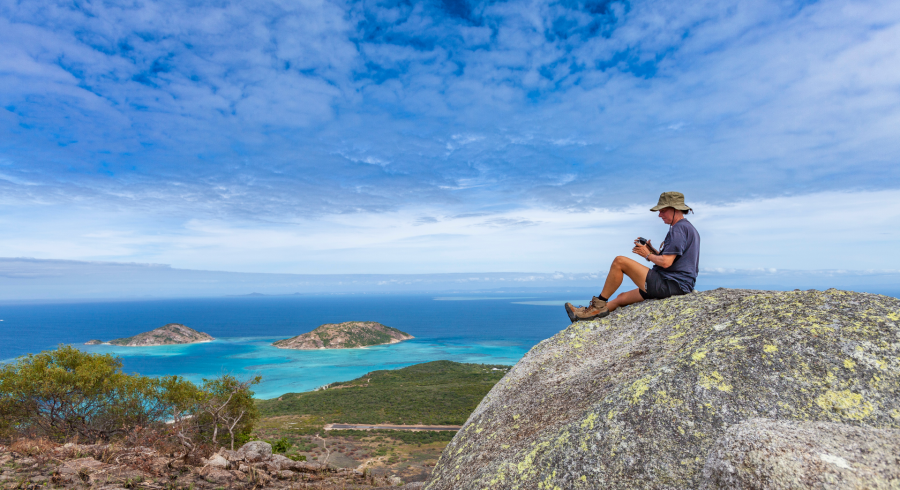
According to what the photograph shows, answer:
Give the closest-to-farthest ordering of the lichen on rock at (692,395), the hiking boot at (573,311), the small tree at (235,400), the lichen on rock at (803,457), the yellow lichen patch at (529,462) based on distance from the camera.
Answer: the lichen on rock at (803,457), the lichen on rock at (692,395), the yellow lichen patch at (529,462), the hiking boot at (573,311), the small tree at (235,400)

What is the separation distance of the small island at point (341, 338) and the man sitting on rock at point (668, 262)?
168 metres

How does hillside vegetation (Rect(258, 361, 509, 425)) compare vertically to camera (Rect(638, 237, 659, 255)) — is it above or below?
below

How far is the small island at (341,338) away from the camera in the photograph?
16562cm

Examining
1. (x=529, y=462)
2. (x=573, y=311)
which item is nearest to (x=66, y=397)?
(x=573, y=311)

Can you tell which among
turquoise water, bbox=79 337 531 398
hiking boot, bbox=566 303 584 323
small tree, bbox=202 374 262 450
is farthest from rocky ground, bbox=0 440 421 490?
turquoise water, bbox=79 337 531 398

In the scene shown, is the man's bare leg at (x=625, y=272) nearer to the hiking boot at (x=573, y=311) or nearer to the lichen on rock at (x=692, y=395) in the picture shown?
the hiking boot at (x=573, y=311)

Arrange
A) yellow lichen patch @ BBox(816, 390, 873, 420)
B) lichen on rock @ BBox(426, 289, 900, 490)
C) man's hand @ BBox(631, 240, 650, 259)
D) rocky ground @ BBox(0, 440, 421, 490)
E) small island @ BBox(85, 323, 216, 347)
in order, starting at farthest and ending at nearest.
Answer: small island @ BBox(85, 323, 216, 347) < rocky ground @ BBox(0, 440, 421, 490) < man's hand @ BBox(631, 240, 650, 259) < lichen on rock @ BBox(426, 289, 900, 490) < yellow lichen patch @ BBox(816, 390, 873, 420)

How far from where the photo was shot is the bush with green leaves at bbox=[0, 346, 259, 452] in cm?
2159

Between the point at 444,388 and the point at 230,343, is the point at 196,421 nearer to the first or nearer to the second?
the point at 444,388

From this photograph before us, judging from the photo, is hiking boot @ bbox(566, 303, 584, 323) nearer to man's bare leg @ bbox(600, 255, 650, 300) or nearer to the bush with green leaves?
man's bare leg @ bbox(600, 255, 650, 300)

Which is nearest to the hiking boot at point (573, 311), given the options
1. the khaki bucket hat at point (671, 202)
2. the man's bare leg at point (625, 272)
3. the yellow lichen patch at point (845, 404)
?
the man's bare leg at point (625, 272)

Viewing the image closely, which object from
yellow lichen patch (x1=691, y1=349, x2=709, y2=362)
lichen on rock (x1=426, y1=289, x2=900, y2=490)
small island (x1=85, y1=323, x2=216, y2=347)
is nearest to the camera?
lichen on rock (x1=426, y1=289, x2=900, y2=490)

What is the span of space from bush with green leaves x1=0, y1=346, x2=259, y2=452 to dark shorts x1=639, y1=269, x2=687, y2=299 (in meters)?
19.6

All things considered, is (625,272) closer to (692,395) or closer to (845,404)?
(692,395)
